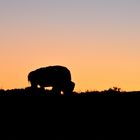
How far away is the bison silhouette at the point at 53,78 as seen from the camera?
35.6m

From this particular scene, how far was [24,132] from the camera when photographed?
62.4 feet

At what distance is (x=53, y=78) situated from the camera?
36938 mm

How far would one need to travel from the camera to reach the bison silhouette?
3562 cm

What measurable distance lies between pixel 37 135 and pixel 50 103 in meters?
4.45

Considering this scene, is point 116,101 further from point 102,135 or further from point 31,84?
point 31,84

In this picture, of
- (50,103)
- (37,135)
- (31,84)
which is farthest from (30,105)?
(31,84)

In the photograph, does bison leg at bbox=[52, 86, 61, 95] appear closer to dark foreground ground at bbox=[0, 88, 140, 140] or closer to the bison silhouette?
the bison silhouette

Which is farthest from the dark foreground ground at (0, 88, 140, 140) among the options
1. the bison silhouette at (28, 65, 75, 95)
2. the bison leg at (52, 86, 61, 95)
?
the bison silhouette at (28, 65, 75, 95)

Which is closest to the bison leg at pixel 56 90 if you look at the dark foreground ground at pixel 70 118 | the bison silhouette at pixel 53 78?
the bison silhouette at pixel 53 78

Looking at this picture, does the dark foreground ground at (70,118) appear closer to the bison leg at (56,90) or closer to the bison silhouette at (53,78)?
the bison leg at (56,90)

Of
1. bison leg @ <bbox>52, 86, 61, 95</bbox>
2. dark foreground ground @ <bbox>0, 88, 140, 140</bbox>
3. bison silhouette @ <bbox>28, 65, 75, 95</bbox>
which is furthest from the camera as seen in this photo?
bison silhouette @ <bbox>28, 65, 75, 95</bbox>

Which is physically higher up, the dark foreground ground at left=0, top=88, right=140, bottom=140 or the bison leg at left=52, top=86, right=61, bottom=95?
the bison leg at left=52, top=86, right=61, bottom=95

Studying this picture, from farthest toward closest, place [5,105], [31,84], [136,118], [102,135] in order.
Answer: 1. [31,84]
2. [5,105]
3. [136,118]
4. [102,135]

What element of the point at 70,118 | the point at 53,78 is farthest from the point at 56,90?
the point at 70,118
